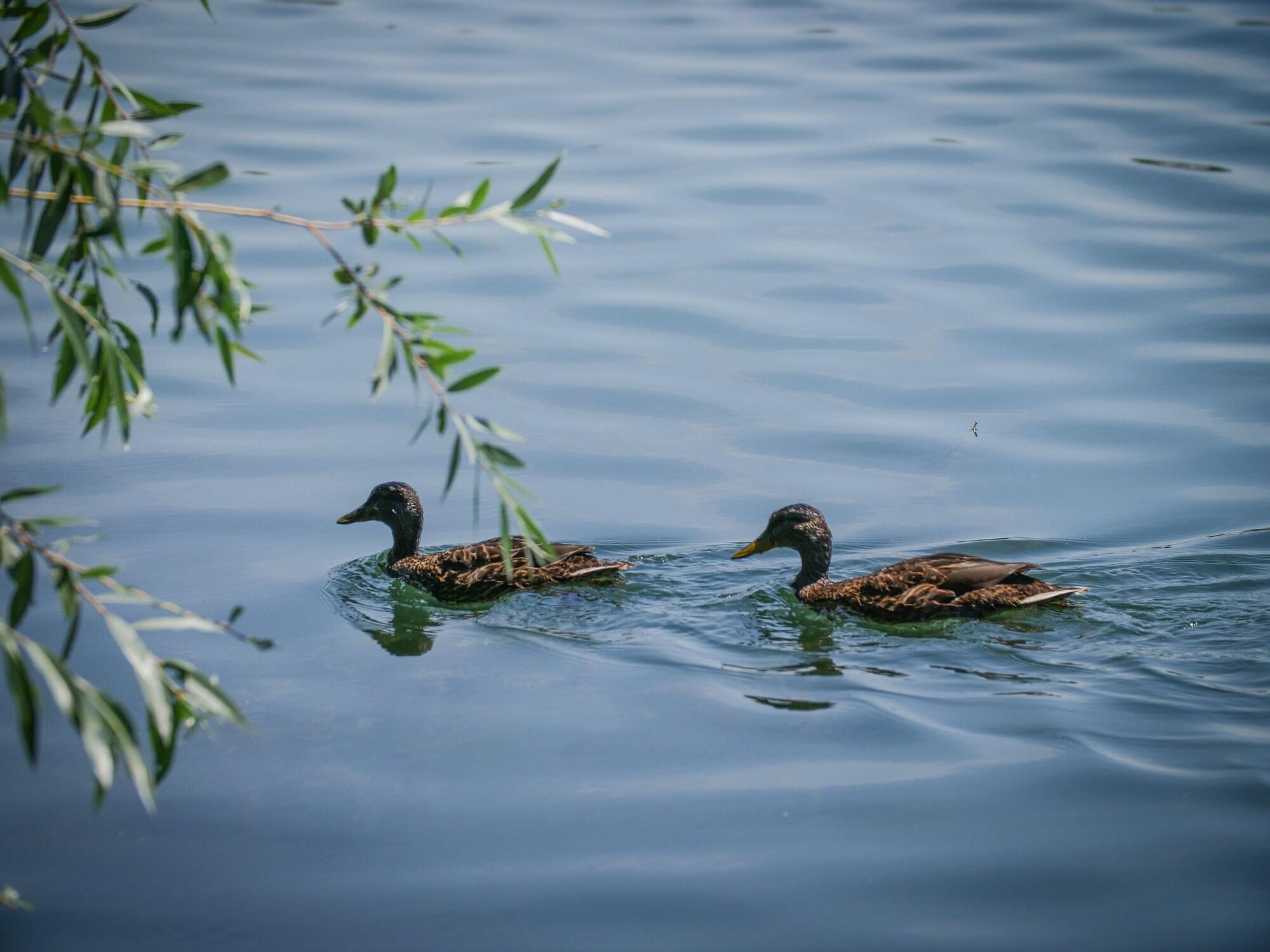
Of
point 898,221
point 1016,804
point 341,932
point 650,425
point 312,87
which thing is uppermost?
point 312,87

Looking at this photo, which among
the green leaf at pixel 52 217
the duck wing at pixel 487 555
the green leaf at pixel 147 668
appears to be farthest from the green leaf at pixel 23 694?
the duck wing at pixel 487 555

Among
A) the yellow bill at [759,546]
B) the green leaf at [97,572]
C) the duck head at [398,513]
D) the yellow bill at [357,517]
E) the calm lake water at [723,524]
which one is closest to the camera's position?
the green leaf at [97,572]

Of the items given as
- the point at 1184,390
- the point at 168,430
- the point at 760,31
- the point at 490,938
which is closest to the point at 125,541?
the point at 168,430

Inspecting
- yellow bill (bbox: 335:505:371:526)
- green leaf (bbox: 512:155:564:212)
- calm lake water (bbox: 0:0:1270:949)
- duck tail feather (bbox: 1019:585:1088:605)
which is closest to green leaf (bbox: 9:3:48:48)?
green leaf (bbox: 512:155:564:212)

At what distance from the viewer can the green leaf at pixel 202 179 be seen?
3.85 meters

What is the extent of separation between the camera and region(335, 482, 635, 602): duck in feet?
26.0

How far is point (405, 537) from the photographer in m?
8.59

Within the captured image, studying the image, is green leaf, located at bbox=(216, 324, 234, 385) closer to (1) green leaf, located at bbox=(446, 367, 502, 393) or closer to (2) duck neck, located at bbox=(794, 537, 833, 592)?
(1) green leaf, located at bbox=(446, 367, 502, 393)

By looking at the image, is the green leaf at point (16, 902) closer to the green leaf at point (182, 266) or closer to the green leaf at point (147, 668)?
the green leaf at point (147, 668)

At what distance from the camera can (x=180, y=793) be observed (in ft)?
19.0

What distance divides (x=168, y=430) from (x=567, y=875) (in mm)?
5913

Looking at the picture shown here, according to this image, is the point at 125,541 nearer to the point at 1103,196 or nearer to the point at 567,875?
the point at 567,875

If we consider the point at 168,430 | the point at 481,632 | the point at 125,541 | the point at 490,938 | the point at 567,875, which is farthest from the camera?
the point at 168,430

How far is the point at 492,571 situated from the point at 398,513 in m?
Result: 0.93
